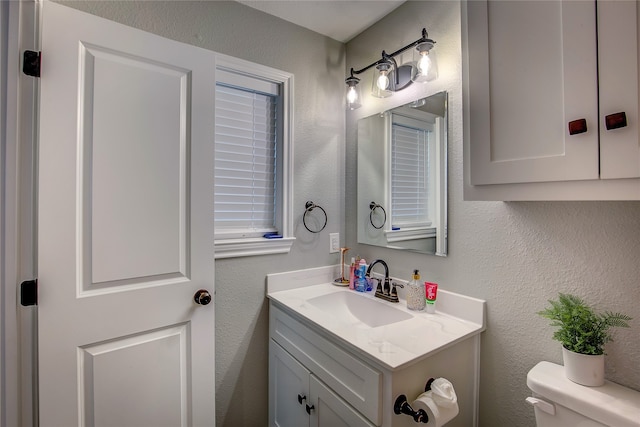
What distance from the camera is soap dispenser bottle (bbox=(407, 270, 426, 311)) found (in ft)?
4.56

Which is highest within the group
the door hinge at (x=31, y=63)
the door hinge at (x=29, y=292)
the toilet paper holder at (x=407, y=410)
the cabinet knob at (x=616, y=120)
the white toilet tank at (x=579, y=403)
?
the door hinge at (x=31, y=63)

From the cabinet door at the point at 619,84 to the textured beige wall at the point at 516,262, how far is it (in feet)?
1.00

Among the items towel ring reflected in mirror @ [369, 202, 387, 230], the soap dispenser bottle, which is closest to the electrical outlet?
towel ring reflected in mirror @ [369, 202, 387, 230]

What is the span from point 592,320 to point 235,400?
159cm

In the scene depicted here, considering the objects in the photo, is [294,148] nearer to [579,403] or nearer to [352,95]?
[352,95]

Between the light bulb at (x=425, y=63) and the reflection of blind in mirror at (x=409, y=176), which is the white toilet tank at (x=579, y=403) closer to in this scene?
the reflection of blind in mirror at (x=409, y=176)

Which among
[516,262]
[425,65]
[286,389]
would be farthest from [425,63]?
[286,389]

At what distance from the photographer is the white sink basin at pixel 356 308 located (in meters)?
1.46

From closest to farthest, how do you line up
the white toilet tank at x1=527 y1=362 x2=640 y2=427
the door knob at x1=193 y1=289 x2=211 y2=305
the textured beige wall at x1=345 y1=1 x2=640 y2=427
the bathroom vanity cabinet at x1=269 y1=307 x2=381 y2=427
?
the white toilet tank at x1=527 y1=362 x2=640 y2=427 → the textured beige wall at x1=345 y1=1 x2=640 y2=427 → the bathroom vanity cabinet at x1=269 y1=307 x2=381 y2=427 → the door knob at x1=193 y1=289 x2=211 y2=305

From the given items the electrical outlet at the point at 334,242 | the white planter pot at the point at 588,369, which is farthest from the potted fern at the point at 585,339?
the electrical outlet at the point at 334,242

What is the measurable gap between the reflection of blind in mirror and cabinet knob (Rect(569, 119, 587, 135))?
2.31 ft

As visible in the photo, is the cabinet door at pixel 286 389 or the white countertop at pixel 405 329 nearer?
the white countertop at pixel 405 329

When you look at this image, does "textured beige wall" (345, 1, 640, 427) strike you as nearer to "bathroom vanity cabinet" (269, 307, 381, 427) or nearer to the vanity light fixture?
the vanity light fixture

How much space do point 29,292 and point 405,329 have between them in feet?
4.41
